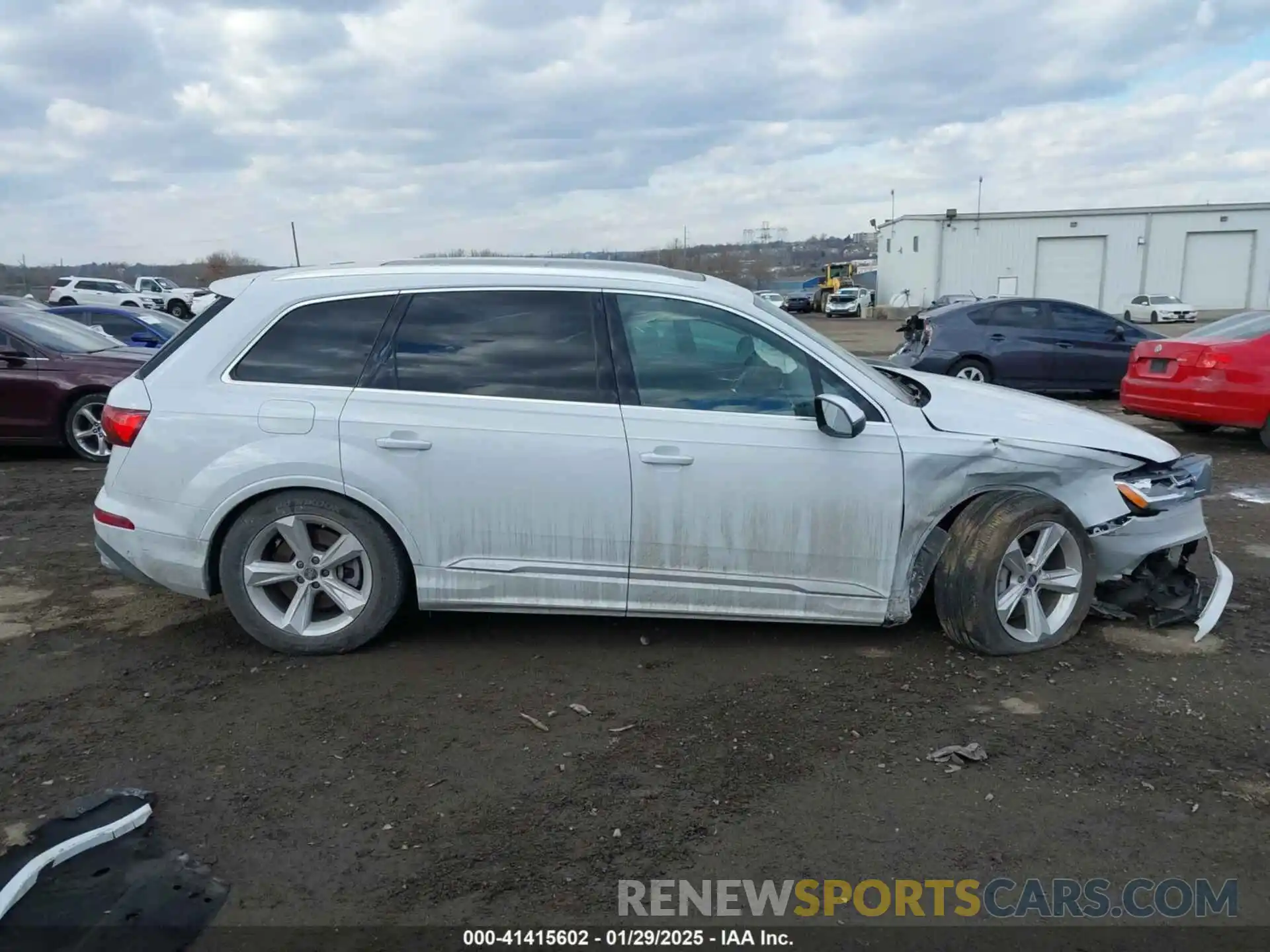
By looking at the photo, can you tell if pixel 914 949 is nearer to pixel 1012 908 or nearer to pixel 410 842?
pixel 1012 908

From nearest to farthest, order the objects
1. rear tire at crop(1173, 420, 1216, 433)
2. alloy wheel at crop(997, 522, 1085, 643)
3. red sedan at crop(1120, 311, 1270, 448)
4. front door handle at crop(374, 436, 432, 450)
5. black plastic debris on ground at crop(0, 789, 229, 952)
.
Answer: black plastic debris on ground at crop(0, 789, 229, 952) < front door handle at crop(374, 436, 432, 450) < alloy wheel at crop(997, 522, 1085, 643) < red sedan at crop(1120, 311, 1270, 448) < rear tire at crop(1173, 420, 1216, 433)

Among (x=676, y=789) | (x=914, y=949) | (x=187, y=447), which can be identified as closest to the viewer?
(x=914, y=949)

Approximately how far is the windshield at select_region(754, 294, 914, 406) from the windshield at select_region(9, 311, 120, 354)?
296 inches

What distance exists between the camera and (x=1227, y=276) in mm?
48062

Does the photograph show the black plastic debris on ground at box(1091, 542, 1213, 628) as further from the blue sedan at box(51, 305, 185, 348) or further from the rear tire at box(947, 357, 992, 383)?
the blue sedan at box(51, 305, 185, 348)

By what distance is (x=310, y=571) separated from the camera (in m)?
4.34

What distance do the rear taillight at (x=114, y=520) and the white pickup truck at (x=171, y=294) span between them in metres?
34.8

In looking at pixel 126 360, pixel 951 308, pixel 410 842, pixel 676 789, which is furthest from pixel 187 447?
pixel 951 308

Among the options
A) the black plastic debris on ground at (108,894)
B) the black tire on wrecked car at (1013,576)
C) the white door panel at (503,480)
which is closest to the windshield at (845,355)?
the black tire on wrecked car at (1013,576)

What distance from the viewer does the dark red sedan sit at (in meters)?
8.92

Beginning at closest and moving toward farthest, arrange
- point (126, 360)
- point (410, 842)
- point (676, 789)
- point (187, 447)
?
point (410, 842)
point (676, 789)
point (187, 447)
point (126, 360)

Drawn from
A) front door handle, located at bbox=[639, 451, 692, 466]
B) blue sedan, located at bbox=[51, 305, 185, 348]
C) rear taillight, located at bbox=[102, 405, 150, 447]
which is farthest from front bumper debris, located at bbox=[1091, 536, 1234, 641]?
blue sedan, located at bbox=[51, 305, 185, 348]

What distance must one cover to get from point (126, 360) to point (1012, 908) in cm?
905

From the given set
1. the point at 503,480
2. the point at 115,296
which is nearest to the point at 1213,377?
the point at 503,480
